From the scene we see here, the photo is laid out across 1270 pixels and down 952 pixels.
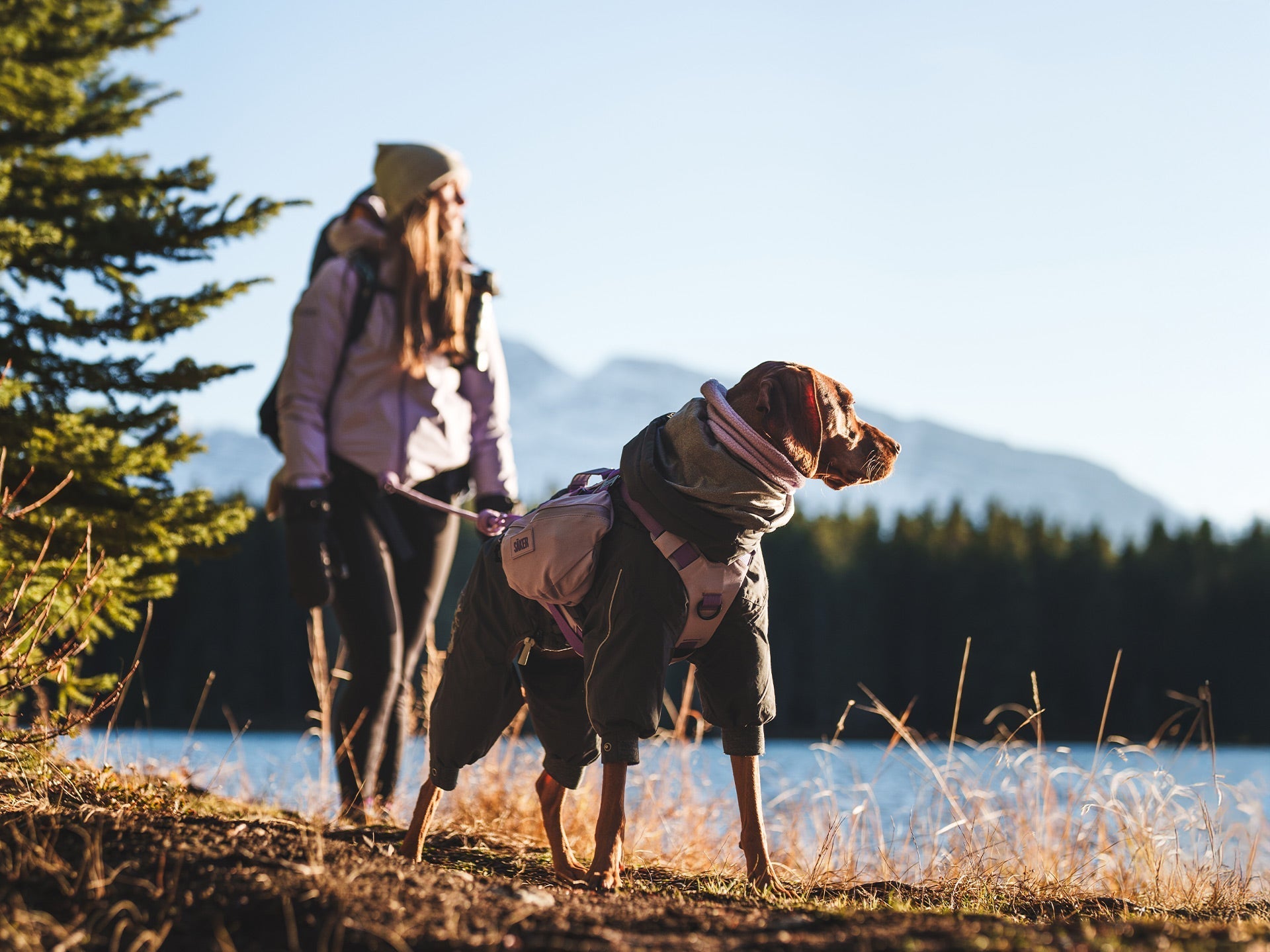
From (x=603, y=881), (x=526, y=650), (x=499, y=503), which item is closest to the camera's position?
(x=603, y=881)

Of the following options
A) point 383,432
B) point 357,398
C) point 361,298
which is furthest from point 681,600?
point 361,298

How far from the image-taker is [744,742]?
2725 millimetres

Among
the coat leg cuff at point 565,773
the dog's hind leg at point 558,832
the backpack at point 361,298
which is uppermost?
the backpack at point 361,298

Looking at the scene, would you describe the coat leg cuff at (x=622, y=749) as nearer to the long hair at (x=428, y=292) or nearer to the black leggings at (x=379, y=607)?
the black leggings at (x=379, y=607)

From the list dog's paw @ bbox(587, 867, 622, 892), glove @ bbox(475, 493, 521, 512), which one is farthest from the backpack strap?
glove @ bbox(475, 493, 521, 512)

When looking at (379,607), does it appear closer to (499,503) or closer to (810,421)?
(499,503)

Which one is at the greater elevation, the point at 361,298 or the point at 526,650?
the point at 361,298

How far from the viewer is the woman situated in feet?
11.8

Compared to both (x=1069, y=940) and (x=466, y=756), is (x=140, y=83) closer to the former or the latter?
(x=466, y=756)

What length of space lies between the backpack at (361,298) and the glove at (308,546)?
0.90 feet

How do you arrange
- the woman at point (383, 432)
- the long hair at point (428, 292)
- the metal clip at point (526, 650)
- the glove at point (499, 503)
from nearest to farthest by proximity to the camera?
the metal clip at point (526, 650) < the woman at point (383, 432) < the long hair at point (428, 292) < the glove at point (499, 503)

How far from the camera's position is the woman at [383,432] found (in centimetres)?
360

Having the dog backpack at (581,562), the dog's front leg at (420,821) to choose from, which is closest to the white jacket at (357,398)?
the dog backpack at (581,562)

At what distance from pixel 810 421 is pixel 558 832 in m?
1.38
